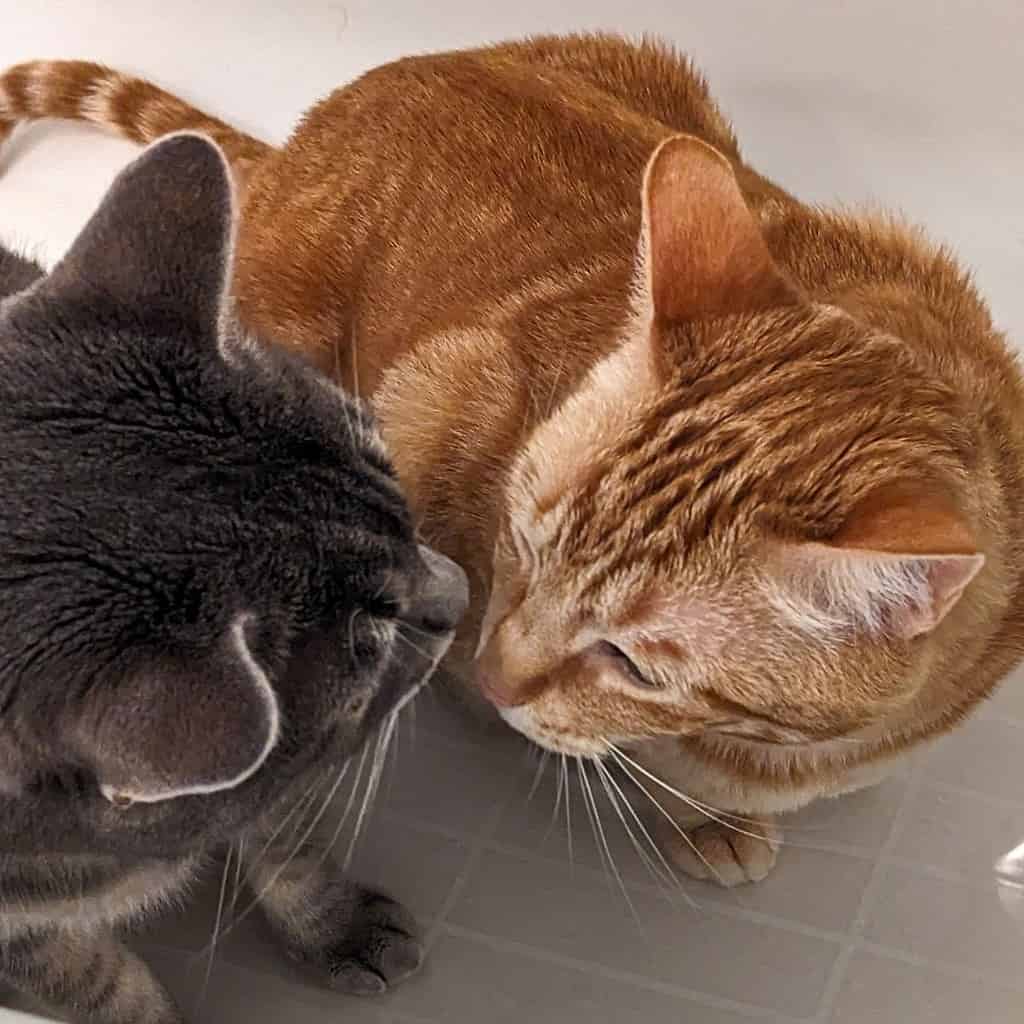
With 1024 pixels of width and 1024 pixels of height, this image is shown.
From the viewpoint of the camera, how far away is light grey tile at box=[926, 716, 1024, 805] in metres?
1.91

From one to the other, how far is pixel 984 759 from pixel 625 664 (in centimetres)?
92

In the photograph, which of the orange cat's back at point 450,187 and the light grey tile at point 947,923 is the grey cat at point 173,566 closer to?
the orange cat's back at point 450,187

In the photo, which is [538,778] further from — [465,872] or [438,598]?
[438,598]

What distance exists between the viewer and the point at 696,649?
47.0 inches

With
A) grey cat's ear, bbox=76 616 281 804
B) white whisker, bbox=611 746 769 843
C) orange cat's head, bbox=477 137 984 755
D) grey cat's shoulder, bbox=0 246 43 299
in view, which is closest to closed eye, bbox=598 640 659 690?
orange cat's head, bbox=477 137 984 755

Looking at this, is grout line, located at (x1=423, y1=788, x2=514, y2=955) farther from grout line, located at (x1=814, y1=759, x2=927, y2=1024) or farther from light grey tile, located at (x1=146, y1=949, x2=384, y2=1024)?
grout line, located at (x1=814, y1=759, x2=927, y2=1024)

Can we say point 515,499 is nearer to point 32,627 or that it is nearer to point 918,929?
point 32,627

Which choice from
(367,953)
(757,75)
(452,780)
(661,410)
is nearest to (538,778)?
(452,780)

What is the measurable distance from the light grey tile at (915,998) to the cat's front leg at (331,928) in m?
0.60

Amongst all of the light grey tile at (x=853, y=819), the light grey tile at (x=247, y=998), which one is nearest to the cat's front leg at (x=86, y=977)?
the light grey tile at (x=247, y=998)

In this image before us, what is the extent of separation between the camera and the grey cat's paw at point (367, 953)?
5.60ft

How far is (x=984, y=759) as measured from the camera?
1.93 meters

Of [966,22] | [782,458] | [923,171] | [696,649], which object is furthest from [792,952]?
[966,22]

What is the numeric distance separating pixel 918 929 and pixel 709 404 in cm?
96
